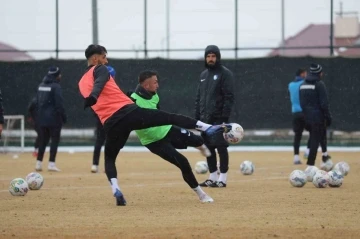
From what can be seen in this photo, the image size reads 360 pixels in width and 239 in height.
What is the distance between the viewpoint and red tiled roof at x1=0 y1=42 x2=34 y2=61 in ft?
Result: 99.4

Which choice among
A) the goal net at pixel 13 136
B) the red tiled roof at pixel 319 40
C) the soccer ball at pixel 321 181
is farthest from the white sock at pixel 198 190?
the red tiled roof at pixel 319 40

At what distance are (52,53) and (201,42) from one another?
4761mm

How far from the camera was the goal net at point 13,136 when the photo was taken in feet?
95.0

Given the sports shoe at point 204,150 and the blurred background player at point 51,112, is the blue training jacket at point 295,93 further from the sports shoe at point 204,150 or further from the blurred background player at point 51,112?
the sports shoe at point 204,150

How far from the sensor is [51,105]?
2095cm

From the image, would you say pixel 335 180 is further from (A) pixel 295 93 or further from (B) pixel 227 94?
(A) pixel 295 93

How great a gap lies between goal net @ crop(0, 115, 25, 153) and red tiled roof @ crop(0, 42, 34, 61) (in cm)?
215

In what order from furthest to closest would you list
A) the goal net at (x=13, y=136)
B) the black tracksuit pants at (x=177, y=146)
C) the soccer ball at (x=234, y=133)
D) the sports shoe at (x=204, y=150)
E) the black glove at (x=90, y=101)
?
the goal net at (x=13, y=136) < the sports shoe at (x=204, y=150) < the black tracksuit pants at (x=177, y=146) < the soccer ball at (x=234, y=133) < the black glove at (x=90, y=101)

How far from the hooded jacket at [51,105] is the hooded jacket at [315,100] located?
18.0 feet

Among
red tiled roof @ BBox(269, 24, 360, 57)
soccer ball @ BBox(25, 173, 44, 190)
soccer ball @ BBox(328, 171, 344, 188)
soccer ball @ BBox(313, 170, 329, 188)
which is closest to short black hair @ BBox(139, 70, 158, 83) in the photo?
→ soccer ball @ BBox(25, 173, 44, 190)

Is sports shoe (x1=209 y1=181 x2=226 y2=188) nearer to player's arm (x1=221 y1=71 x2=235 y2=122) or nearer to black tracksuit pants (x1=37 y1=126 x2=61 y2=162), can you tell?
player's arm (x1=221 y1=71 x2=235 y2=122)

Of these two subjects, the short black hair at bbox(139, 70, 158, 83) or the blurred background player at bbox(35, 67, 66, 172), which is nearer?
the short black hair at bbox(139, 70, 158, 83)

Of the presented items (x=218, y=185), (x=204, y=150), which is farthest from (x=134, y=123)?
(x=218, y=185)

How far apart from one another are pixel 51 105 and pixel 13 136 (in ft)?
28.9
